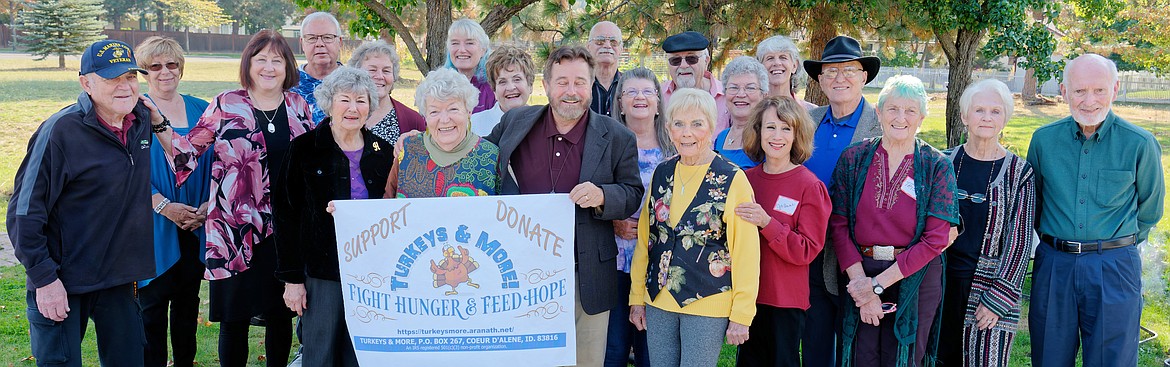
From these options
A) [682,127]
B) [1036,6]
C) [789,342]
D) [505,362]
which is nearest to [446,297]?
[505,362]

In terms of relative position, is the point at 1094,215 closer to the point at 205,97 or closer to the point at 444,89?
the point at 444,89

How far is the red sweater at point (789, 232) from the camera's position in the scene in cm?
381

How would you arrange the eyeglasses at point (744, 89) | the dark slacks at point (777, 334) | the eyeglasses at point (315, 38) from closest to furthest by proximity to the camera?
the dark slacks at point (777, 334) < the eyeglasses at point (744, 89) < the eyeglasses at point (315, 38)

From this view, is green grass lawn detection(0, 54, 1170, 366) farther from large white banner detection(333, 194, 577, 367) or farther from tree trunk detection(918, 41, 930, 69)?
large white banner detection(333, 194, 577, 367)

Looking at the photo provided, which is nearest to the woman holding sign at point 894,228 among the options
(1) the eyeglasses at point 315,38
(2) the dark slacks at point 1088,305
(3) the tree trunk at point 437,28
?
(2) the dark slacks at point 1088,305

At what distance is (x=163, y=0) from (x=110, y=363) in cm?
5226

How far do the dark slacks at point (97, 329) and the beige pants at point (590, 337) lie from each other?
2.19m

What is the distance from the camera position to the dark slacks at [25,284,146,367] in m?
3.84

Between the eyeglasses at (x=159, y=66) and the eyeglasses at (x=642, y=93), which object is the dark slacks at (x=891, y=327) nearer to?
the eyeglasses at (x=642, y=93)

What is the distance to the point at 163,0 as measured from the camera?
49.6m

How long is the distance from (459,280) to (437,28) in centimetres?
640

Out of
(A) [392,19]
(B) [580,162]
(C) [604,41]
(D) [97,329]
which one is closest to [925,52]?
(A) [392,19]

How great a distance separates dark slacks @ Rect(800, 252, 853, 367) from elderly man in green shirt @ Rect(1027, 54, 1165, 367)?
40.8 inches

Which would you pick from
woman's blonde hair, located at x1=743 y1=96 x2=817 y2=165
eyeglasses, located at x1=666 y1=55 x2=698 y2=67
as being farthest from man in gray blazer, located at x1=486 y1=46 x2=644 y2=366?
eyeglasses, located at x1=666 y1=55 x2=698 y2=67
